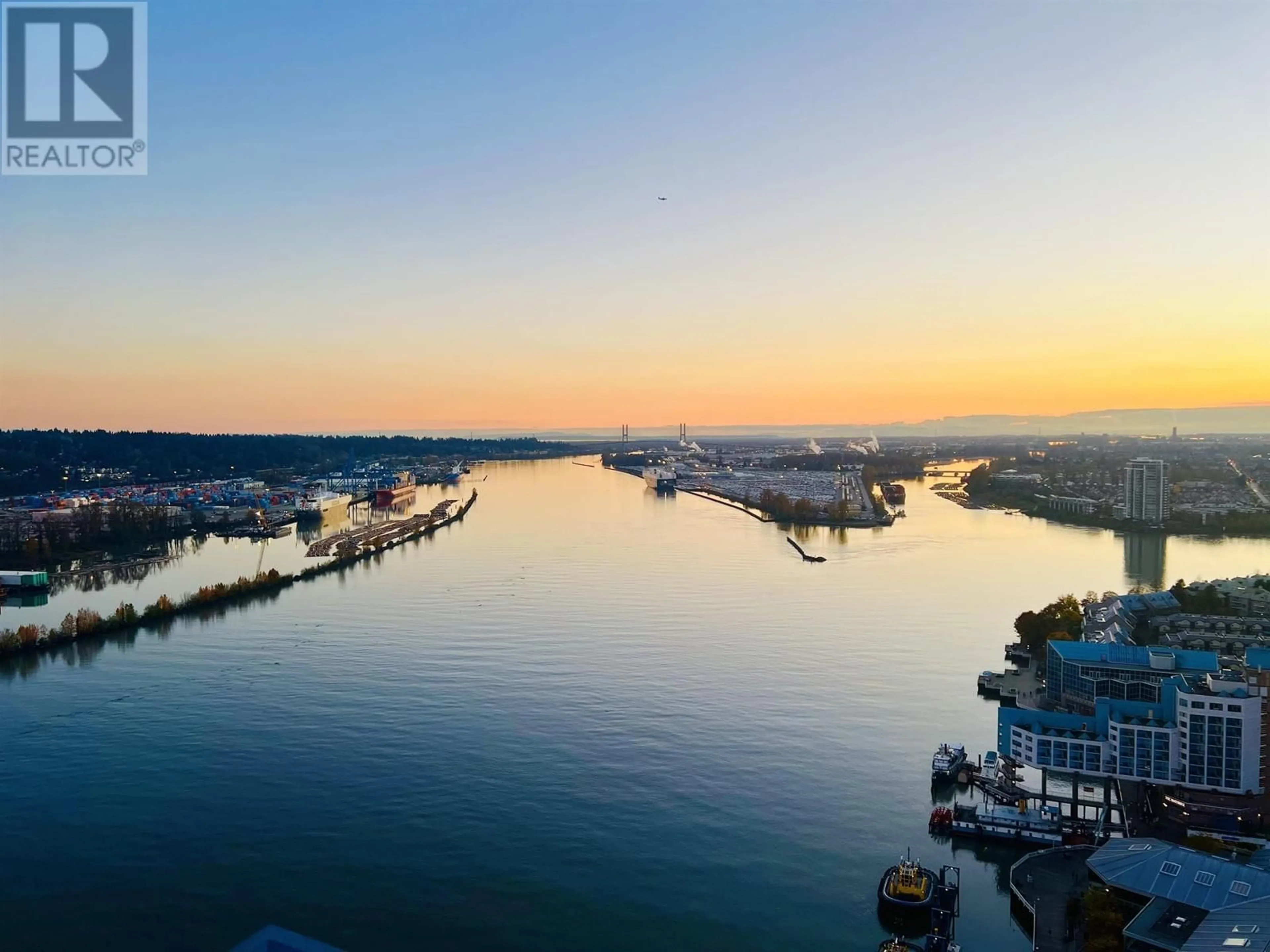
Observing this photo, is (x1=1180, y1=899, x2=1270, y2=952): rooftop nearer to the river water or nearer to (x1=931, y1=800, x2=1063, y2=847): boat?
the river water

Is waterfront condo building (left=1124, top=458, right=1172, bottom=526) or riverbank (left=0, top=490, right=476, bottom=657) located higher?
waterfront condo building (left=1124, top=458, right=1172, bottom=526)

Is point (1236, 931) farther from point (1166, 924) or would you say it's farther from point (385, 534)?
point (385, 534)

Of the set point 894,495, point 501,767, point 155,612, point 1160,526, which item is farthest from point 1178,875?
point 894,495

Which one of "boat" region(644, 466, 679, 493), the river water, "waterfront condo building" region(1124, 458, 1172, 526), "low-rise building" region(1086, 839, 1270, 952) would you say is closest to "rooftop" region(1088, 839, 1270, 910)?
"low-rise building" region(1086, 839, 1270, 952)

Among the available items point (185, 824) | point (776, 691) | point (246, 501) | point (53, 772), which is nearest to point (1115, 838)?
point (776, 691)

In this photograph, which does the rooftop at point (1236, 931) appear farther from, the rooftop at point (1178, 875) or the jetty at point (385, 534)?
the jetty at point (385, 534)

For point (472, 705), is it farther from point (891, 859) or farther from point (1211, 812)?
point (1211, 812)
